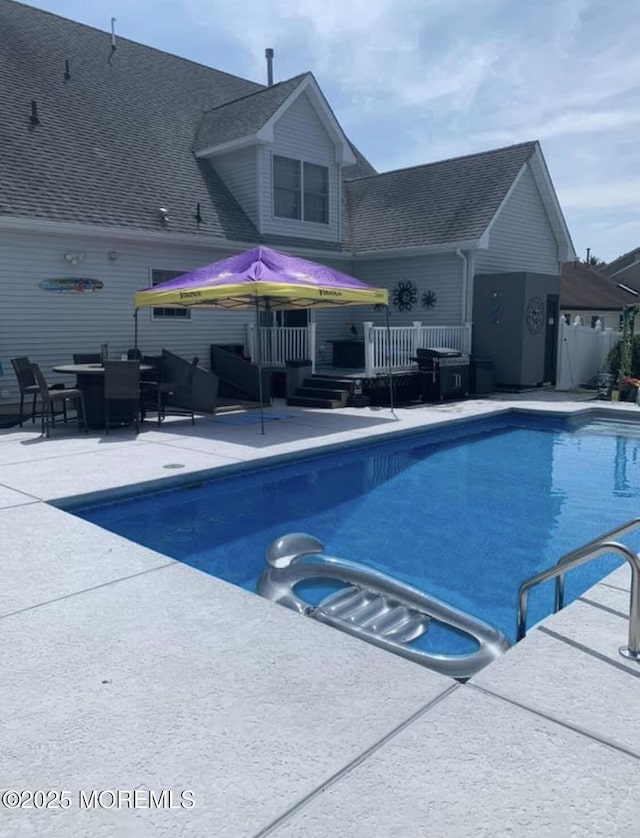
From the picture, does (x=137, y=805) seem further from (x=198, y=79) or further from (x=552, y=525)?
(x=198, y=79)

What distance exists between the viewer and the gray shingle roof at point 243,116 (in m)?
14.6

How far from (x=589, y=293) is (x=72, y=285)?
96.5ft

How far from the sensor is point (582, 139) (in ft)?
44.5

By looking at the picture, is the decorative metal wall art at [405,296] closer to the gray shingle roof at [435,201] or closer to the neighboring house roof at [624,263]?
the gray shingle roof at [435,201]

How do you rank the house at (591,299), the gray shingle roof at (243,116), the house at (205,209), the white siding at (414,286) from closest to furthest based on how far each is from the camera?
the house at (205,209), the gray shingle roof at (243,116), the white siding at (414,286), the house at (591,299)

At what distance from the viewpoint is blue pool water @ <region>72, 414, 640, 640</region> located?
17.0ft

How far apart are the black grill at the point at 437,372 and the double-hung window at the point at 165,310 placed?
16.4 feet

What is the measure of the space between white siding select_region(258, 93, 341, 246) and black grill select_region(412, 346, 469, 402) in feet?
14.6

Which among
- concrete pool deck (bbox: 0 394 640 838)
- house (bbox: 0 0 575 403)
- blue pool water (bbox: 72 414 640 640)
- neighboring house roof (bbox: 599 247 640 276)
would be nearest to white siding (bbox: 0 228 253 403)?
house (bbox: 0 0 575 403)

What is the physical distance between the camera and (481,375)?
47.8 feet

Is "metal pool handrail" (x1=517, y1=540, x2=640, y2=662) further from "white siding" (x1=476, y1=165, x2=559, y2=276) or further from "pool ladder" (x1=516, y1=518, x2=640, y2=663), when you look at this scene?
"white siding" (x1=476, y1=165, x2=559, y2=276)

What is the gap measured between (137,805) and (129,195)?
12.3 m

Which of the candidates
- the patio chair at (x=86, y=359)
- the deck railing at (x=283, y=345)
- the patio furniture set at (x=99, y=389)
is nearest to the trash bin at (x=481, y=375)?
the deck railing at (x=283, y=345)

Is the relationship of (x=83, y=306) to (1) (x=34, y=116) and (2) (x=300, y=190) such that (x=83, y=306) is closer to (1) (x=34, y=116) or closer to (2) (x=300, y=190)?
(1) (x=34, y=116)
